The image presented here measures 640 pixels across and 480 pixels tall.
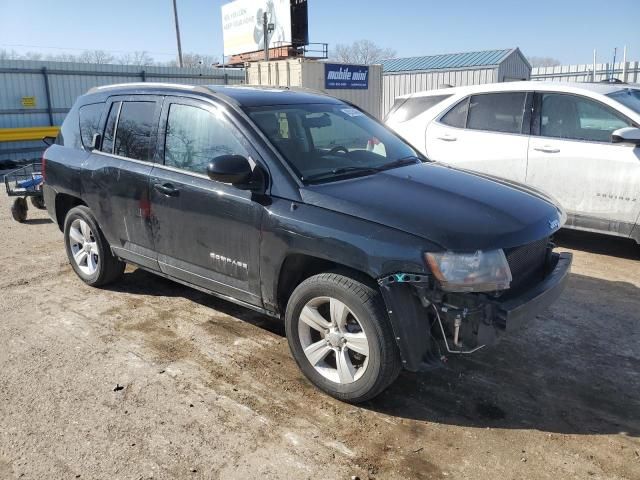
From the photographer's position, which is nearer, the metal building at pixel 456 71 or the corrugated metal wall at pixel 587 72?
the corrugated metal wall at pixel 587 72

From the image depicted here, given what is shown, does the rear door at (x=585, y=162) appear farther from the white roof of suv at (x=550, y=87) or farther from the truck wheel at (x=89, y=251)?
the truck wheel at (x=89, y=251)

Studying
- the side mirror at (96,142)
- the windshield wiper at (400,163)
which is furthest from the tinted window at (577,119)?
the side mirror at (96,142)

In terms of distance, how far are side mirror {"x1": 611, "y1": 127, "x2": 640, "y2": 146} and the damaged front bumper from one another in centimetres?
336

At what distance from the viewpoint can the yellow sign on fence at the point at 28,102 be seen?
18297 mm

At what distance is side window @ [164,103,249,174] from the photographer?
12.5ft

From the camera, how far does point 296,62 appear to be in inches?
668

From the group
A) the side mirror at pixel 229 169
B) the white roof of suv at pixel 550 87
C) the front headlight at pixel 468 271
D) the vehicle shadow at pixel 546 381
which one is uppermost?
the white roof of suv at pixel 550 87

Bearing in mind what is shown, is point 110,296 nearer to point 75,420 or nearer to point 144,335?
point 144,335

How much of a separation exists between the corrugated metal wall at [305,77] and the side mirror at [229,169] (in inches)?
496

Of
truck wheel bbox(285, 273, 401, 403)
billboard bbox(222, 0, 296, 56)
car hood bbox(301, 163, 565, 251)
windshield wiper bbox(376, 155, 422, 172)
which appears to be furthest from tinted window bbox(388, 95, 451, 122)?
billboard bbox(222, 0, 296, 56)

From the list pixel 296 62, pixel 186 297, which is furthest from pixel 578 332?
pixel 296 62

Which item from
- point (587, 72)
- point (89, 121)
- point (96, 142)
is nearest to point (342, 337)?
point (96, 142)

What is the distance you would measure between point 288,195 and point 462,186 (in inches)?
45.6

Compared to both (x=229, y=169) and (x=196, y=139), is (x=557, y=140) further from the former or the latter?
(x=229, y=169)
